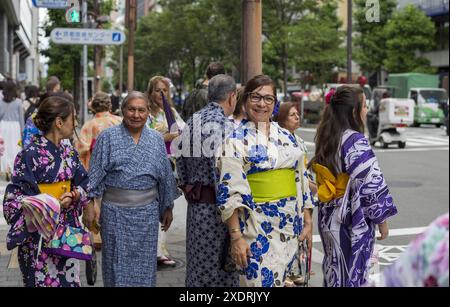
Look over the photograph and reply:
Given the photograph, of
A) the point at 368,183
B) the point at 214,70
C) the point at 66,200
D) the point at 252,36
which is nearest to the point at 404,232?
the point at 252,36

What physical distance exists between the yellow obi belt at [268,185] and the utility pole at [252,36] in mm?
2675

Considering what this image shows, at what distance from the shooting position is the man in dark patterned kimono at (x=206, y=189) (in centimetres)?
447

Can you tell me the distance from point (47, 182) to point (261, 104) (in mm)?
1397

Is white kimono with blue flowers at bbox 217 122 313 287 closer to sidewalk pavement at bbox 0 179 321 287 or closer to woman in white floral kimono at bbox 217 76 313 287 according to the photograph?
woman in white floral kimono at bbox 217 76 313 287

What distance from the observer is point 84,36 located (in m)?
11.0

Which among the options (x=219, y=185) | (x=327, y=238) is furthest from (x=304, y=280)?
(x=219, y=185)

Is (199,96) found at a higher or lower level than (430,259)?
higher

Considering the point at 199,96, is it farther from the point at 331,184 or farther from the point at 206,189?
the point at 331,184

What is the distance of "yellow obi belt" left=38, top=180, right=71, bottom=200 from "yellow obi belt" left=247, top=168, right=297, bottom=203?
1169mm

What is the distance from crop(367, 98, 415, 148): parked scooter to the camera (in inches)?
755

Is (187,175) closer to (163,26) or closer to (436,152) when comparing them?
(436,152)

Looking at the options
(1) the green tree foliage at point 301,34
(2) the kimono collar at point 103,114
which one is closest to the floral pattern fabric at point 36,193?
(2) the kimono collar at point 103,114

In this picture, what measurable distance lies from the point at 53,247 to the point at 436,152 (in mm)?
16621

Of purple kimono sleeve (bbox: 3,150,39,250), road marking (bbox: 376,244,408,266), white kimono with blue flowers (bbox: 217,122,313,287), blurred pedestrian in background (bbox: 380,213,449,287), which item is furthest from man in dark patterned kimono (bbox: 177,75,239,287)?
road marking (bbox: 376,244,408,266)
